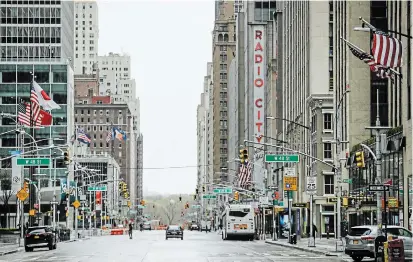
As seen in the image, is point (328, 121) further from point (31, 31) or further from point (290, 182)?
point (31, 31)

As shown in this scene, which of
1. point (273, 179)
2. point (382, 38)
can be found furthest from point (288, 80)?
point (382, 38)

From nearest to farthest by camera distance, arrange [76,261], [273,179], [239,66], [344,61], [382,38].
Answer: [382,38]
[76,261]
[344,61]
[273,179]
[239,66]

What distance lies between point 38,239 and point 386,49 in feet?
113

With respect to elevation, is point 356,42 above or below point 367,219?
above

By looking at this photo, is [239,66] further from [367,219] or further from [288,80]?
[367,219]

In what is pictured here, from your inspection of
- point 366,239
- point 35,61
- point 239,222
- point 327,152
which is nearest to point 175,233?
point 239,222

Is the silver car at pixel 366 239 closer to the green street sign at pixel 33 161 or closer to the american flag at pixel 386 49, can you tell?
the american flag at pixel 386 49

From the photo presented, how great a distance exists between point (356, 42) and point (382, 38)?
47.7 meters

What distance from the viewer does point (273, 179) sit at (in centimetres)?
13250

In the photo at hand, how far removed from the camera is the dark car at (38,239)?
6153 cm

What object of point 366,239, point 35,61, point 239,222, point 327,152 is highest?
point 35,61

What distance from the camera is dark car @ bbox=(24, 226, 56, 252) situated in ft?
202

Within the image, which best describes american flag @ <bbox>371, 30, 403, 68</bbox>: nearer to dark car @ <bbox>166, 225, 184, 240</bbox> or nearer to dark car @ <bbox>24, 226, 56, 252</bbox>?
dark car @ <bbox>24, 226, 56, 252</bbox>

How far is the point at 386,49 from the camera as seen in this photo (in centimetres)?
3409
